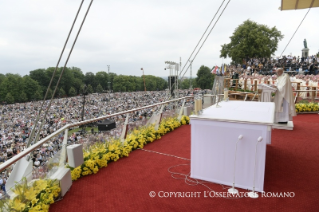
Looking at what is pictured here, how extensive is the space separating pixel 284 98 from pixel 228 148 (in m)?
3.87

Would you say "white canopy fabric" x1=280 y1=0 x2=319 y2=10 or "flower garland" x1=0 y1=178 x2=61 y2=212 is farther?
"white canopy fabric" x1=280 y1=0 x2=319 y2=10

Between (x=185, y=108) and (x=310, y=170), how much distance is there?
478 centimetres

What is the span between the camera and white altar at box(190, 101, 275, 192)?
300cm

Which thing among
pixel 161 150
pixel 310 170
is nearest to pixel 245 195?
pixel 310 170

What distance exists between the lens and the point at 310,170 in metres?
3.82

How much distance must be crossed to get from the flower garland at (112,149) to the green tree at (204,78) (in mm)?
55429

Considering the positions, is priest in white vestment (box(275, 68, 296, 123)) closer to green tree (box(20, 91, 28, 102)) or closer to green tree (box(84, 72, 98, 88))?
green tree (box(20, 91, 28, 102))

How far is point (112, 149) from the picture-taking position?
450cm

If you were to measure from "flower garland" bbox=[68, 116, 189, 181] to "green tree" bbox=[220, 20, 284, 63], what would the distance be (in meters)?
31.2

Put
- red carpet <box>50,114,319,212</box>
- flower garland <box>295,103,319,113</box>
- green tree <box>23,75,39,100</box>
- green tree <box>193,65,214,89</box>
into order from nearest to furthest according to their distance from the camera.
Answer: red carpet <box>50,114,319,212</box> < flower garland <box>295,103,319,113</box> < green tree <box>193,65,214,89</box> < green tree <box>23,75,39,100</box>

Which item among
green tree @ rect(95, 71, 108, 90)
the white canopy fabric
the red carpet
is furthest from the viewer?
green tree @ rect(95, 71, 108, 90)

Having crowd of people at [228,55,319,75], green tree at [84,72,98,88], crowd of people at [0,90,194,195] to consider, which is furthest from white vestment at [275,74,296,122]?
green tree at [84,72,98,88]

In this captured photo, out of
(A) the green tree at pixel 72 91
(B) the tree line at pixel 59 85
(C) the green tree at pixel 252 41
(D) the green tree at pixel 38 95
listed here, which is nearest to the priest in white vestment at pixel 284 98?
(C) the green tree at pixel 252 41

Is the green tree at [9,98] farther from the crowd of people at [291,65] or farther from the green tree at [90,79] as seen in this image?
the crowd of people at [291,65]
